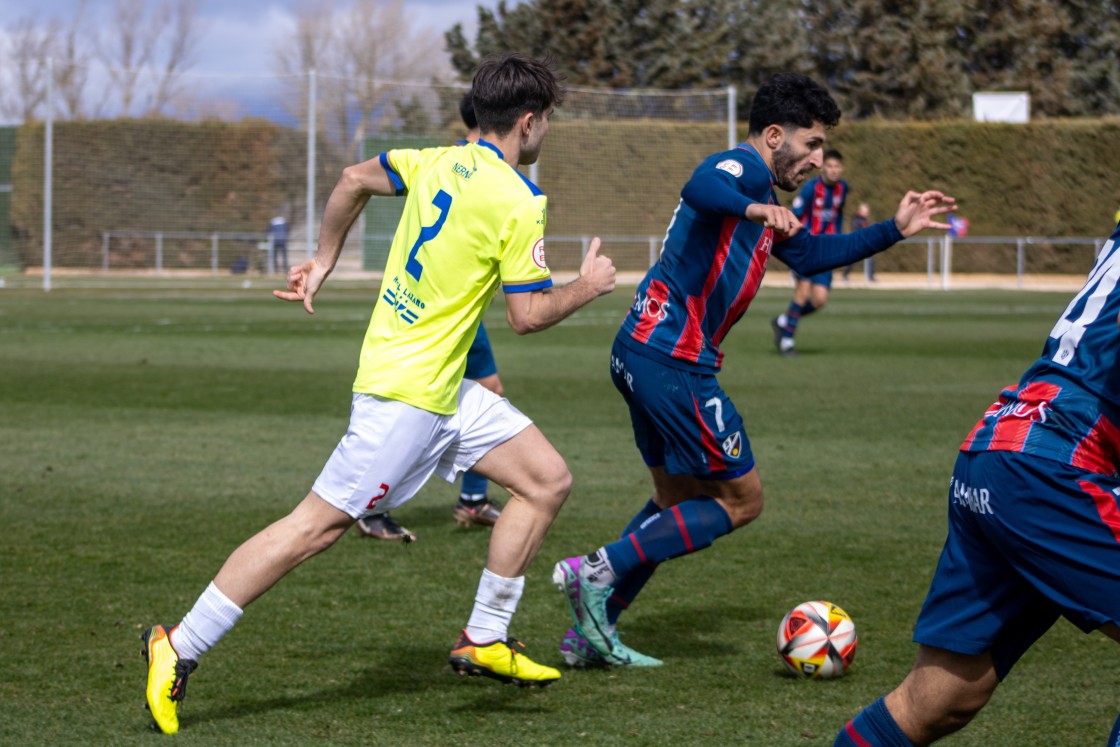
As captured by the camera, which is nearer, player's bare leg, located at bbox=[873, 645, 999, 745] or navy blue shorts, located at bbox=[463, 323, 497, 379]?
player's bare leg, located at bbox=[873, 645, 999, 745]

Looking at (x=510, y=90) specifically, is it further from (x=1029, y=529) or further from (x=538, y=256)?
(x=1029, y=529)

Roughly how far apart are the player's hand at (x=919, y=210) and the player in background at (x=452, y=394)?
3.75ft

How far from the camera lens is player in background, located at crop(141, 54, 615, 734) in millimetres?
4285

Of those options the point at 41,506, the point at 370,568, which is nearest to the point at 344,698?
the point at 370,568

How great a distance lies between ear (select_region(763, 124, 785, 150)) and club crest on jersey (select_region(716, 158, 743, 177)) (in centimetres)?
20

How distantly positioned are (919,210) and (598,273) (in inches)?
49.3

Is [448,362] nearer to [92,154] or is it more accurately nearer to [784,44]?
[92,154]

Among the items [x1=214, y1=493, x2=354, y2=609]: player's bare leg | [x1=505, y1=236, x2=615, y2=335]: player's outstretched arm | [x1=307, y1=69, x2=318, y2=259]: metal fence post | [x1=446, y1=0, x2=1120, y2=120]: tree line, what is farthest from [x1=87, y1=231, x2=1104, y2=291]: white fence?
[x1=214, y1=493, x2=354, y2=609]: player's bare leg

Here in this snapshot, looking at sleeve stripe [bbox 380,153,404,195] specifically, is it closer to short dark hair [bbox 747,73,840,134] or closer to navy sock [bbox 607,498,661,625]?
short dark hair [bbox 747,73,840,134]

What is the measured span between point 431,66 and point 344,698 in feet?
177

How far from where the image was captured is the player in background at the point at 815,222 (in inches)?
680

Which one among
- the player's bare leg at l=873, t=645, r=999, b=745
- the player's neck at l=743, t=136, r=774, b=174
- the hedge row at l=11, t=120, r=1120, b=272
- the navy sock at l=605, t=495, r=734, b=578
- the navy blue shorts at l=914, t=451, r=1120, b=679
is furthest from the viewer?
the hedge row at l=11, t=120, r=1120, b=272

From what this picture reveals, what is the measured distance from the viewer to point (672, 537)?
5.13 m

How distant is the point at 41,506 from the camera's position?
311 inches
